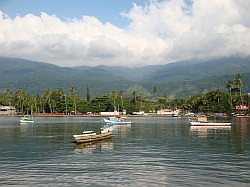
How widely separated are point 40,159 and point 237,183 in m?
19.2

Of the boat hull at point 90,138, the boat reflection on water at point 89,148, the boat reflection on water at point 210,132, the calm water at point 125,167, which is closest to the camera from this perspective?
the calm water at point 125,167

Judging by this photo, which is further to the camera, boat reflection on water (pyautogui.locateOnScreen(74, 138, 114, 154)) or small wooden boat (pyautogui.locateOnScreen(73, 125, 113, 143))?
small wooden boat (pyautogui.locateOnScreen(73, 125, 113, 143))

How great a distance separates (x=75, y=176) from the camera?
2612 centimetres

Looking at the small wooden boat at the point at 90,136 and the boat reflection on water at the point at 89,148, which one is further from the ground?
the small wooden boat at the point at 90,136

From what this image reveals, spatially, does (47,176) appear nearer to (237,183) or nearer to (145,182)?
(145,182)

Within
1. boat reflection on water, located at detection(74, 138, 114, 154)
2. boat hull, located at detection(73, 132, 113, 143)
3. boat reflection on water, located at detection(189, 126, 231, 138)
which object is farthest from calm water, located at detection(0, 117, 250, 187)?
boat reflection on water, located at detection(189, 126, 231, 138)

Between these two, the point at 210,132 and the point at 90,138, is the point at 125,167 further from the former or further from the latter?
the point at 210,132

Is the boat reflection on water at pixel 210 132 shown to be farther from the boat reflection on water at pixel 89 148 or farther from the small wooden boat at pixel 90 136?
the boat reflection on water at pixel 89 148

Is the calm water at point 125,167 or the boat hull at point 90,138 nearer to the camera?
the calm water at point 125,167

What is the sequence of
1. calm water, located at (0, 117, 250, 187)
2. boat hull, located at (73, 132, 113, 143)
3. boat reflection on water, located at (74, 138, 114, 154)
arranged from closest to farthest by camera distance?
calm water, located at (0, 117, 250, 187) → boat reflection on water, located at (74, 138, 114, 154) → boat hull, located at (73, 132, 113, 143)

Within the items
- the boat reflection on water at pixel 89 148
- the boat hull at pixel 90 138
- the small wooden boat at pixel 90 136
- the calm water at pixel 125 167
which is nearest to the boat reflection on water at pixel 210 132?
the small wooden boat at pixel 90 136

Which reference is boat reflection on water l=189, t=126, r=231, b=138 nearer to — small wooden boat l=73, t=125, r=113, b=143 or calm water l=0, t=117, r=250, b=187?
small wooden boat l=73, t=125, r=113, b=143

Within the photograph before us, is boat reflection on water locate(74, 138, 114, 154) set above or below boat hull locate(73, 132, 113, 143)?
below

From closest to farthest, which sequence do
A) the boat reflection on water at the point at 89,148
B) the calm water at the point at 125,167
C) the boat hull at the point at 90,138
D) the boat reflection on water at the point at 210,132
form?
the calm water at the point at 125,167
the boat reflection on water at the point at 89,148
the boat hull at the point at 90,138
the boat reflection on water at the point at 210,132
